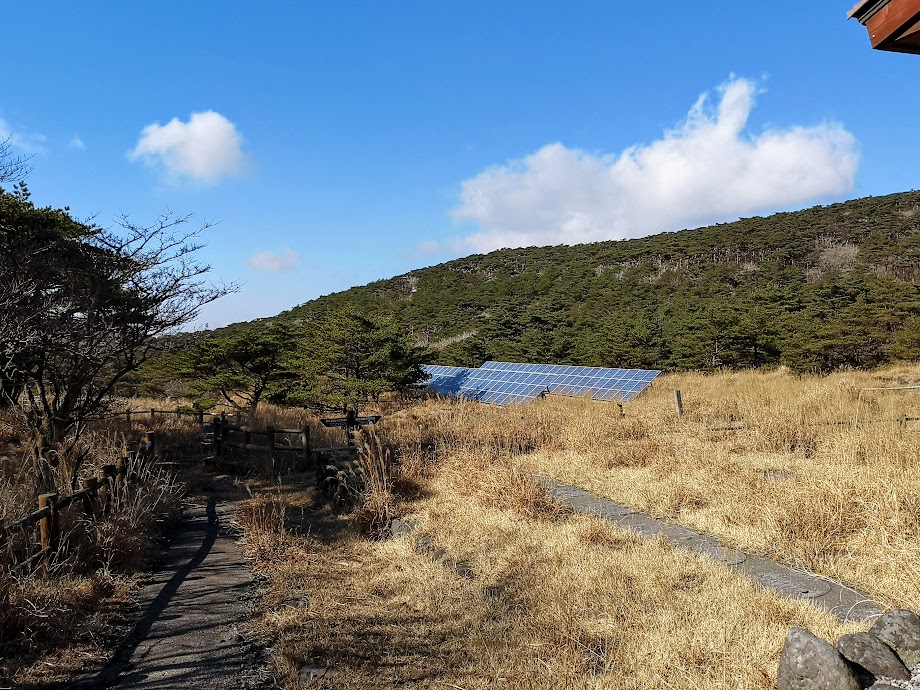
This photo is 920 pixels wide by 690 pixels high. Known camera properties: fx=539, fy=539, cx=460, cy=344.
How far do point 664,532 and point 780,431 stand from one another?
15.2 feet

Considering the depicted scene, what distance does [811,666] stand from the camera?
2.72m

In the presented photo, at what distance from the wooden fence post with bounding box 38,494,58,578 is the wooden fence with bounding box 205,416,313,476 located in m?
4.93

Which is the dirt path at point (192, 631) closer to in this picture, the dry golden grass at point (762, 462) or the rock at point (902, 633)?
the rock at point (902, 633)

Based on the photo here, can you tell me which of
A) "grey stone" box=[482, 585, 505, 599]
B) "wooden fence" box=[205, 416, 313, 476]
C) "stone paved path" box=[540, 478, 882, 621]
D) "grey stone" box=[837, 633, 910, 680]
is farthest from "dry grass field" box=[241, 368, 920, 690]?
"wooden fence" box=[205, 416, 313, 476]

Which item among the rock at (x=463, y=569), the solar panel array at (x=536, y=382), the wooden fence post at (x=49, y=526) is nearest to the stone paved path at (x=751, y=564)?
the rock at (x=463, y=569)

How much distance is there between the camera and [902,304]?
20703 mm

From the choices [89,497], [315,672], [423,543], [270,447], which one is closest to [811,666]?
[315,672]

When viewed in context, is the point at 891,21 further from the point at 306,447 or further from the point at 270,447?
the point at 270,447

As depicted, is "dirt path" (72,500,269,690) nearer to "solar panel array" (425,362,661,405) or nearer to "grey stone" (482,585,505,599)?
"grey stone" (482,585,505,599)

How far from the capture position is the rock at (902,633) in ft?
9.10

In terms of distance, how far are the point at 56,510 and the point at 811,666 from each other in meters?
5.82

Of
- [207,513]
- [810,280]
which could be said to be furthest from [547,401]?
[810,280]

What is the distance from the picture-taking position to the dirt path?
3.50 metres

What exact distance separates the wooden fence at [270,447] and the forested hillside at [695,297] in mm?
12023
